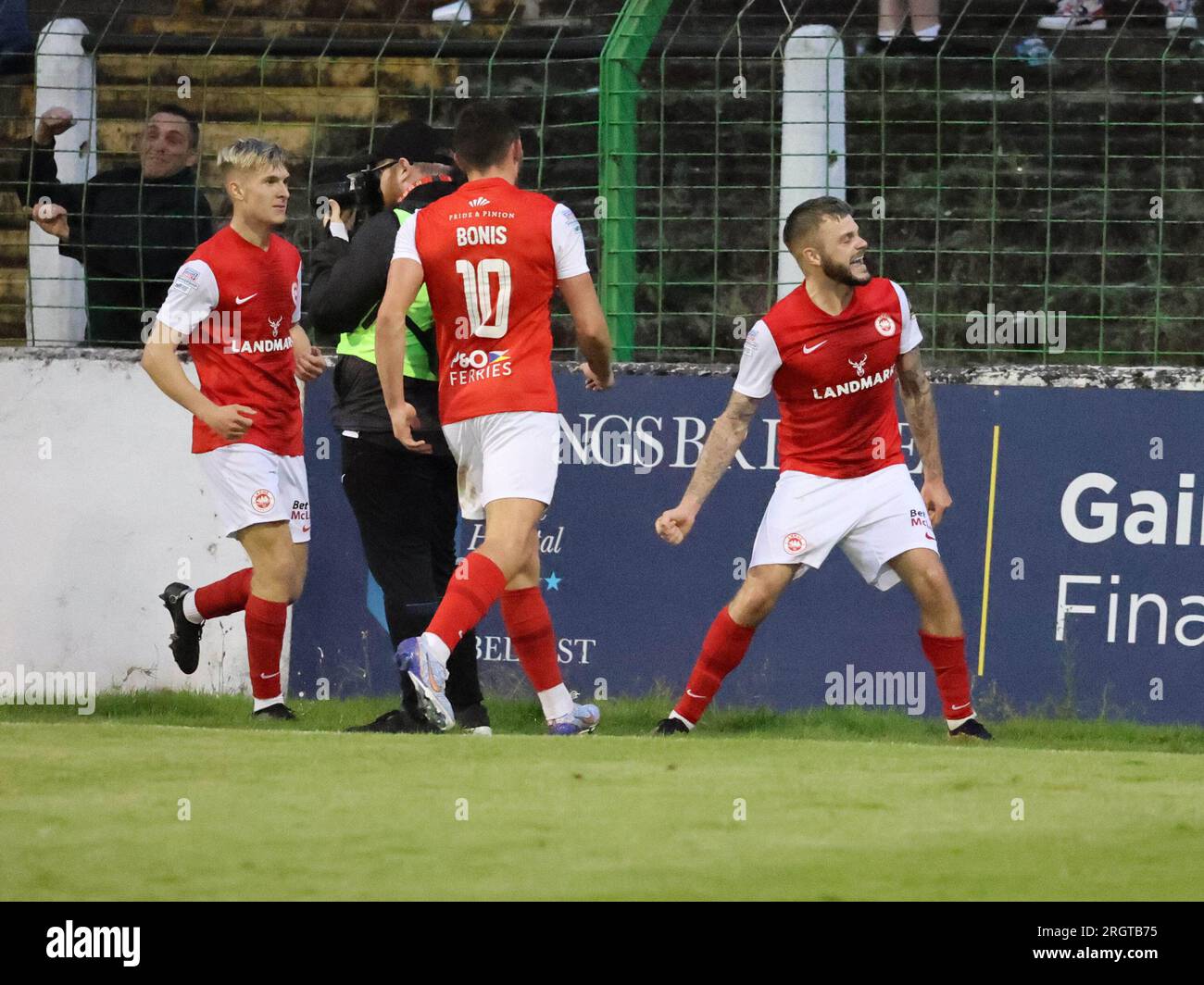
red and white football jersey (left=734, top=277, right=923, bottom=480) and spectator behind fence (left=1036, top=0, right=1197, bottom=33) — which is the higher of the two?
spectator behind fence (left=1036, top=0, right=1197, bottom=33)

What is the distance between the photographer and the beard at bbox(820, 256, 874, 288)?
7.44 metres

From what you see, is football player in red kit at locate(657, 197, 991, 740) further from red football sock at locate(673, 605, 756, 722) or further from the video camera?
the video camera

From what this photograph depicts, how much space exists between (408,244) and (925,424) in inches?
80.0

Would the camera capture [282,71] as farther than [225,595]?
Yes

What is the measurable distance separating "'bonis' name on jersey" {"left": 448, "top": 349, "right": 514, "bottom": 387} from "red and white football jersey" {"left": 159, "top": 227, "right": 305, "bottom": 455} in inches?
50.0

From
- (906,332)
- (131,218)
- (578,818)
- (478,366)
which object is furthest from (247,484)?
(578,818)

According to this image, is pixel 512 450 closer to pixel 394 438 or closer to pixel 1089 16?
pixel 394 438

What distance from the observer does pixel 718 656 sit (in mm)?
7621

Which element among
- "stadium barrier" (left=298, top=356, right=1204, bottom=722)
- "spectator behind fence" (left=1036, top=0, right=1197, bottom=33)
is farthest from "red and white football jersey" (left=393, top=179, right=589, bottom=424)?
"spectator behind fence" (left=1036, top=0, right=1197, bottom=33)

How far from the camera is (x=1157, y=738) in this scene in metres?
8.38

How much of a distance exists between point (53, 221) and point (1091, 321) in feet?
16.1

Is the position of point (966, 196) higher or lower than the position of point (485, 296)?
higher

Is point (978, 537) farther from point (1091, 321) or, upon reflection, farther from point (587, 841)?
point (587, 841)
